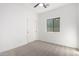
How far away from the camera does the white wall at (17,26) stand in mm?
2604

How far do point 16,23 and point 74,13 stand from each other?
7.87 feet

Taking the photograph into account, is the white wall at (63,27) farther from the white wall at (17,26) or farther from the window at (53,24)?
the white wall at (17,26)

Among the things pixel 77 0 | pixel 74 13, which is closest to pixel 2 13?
pixel 77 0

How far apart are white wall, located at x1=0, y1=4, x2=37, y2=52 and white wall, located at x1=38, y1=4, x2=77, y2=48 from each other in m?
0.34

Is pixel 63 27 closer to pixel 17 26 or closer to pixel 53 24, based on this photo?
pixel 53 24

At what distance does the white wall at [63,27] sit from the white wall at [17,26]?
341 millimetres

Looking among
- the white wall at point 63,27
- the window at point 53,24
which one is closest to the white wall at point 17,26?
the white wall at point 63,27

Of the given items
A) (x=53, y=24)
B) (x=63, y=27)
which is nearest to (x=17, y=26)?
(x=53, y=24)

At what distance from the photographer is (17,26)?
2764 millimetres

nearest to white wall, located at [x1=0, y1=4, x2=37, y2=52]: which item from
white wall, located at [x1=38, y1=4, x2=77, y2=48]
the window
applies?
white wall, located at [x1=38, y1=4, x2=77, y2=48]

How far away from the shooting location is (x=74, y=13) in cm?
293

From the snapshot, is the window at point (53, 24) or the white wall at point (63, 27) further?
the white wall at point (63, 27)

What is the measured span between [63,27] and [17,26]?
1841 mm

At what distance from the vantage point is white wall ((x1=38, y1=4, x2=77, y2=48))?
106 inches
